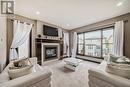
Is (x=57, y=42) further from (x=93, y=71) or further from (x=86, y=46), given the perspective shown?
(x=93, y=71)

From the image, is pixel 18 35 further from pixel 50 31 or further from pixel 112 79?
pixel 112 79

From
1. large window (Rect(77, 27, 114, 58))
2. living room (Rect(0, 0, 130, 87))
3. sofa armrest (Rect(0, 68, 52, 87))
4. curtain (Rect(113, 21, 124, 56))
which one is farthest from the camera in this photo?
large window (Rect(77, 27, 114, 58))

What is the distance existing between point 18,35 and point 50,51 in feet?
6.91

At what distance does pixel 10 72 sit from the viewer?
132 cm

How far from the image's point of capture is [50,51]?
16.5 feet

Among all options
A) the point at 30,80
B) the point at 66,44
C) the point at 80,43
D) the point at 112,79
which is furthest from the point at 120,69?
the point at 66,44

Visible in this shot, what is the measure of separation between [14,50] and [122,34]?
456cm

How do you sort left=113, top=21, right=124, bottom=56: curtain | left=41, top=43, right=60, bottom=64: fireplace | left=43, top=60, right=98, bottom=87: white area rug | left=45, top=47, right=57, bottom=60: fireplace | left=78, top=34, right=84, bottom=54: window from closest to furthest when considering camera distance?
left=43, top=60, right=98, bottom=87: white area rug, left=113, top=21, right=124, bottom=56: curtain, left=41, top=43, right=60, bottom=64: fireplace, left=45, top=47, right=57, bottom=60: fireplace, left=78, top=34, right=84, bottom=54: window

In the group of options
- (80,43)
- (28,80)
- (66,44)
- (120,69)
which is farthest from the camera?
(66,44)

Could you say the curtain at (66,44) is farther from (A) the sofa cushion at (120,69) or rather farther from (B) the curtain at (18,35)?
(A) the sofa cushion at (120,69)

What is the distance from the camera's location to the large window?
14.2 ft

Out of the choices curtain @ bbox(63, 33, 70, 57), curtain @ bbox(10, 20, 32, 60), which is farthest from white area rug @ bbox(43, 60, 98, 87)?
curtain @ bbox(63, 33, 70, 57)

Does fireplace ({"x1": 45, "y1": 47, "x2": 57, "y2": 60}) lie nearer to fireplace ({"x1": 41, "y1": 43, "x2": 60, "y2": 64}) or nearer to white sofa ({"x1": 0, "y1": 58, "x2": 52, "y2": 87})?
fireplace ({"x1": 41, "y1": 43, "x2": 60, "y2": 64})

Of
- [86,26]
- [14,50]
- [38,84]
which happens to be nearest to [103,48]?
[86,26]
